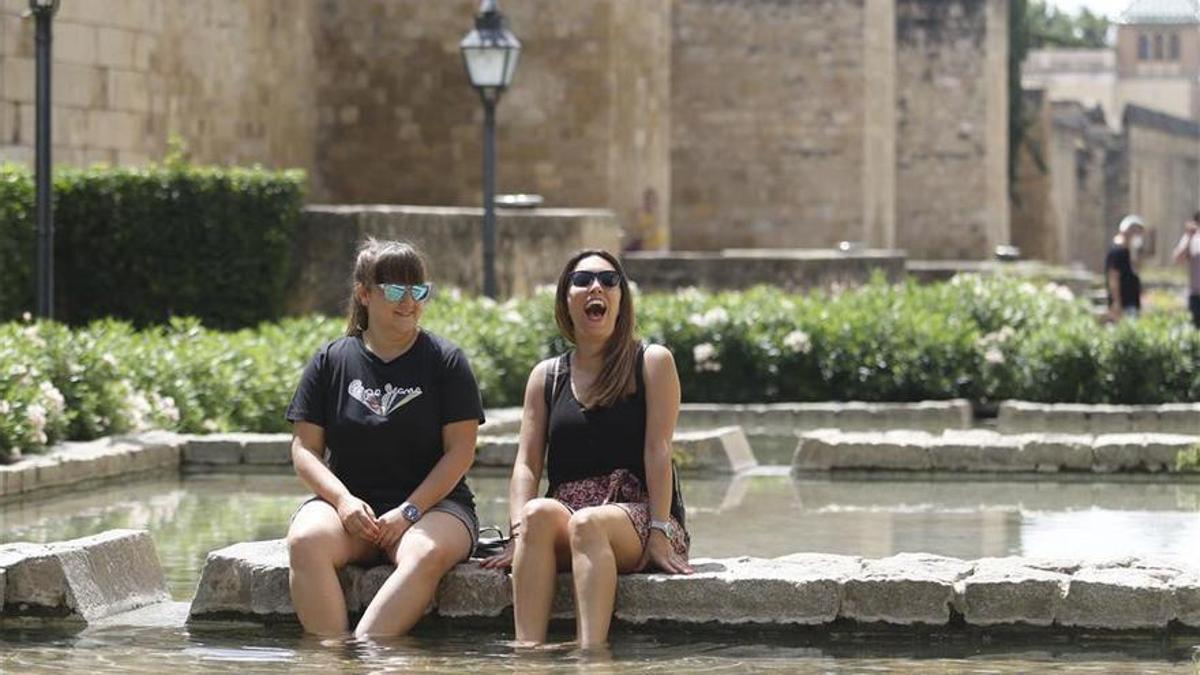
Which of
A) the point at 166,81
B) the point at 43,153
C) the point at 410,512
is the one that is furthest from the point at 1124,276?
the point at 410,512

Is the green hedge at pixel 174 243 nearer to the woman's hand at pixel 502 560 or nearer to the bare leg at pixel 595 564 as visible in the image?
the woman's hand at pixel 502 560

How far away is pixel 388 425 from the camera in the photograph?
7988 mm

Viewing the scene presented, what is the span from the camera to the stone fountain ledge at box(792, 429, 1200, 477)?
1328 centimetres

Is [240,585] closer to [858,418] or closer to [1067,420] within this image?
[1067,420]

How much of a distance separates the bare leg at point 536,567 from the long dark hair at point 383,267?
34.0 inches

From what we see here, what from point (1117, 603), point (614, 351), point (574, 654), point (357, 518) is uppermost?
point (614, 351)

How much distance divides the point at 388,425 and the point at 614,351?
709 mm

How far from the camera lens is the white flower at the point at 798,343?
17438mm

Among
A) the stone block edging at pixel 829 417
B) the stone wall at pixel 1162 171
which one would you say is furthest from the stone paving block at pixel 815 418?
the stone wall at pixel 1162 171

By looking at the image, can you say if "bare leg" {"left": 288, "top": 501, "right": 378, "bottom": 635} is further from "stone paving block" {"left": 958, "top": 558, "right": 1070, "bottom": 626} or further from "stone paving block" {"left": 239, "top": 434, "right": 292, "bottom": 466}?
"stone paving block" {"left": 239, "top": 434, "right": 292, "bottom": 466}

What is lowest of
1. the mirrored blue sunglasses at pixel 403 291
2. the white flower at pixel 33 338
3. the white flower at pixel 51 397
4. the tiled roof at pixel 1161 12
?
the white flower at pixel 51 397

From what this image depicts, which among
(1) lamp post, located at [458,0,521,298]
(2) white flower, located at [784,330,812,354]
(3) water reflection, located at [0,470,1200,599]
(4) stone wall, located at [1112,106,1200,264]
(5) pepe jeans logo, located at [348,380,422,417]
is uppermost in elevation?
(4) stone wall, located at [1112,106,1200,264]

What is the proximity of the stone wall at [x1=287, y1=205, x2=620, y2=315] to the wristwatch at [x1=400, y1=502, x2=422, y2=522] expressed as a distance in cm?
1176

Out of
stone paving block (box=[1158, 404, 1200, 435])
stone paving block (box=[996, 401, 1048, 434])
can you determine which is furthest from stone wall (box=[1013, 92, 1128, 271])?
stone paving block (box=[1158, 404, 1200, 435])
